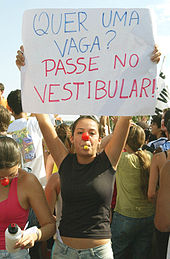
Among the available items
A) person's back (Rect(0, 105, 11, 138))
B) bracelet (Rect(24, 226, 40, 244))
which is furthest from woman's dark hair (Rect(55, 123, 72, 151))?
bracelet (Rect(24, 226, 40, 244))

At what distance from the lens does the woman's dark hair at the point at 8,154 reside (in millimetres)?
1992

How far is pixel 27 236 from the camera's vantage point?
176 cm

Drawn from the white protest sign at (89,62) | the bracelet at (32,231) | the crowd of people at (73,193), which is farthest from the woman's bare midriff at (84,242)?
the white protest sign at (89,62)

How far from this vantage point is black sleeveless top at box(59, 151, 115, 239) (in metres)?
2.07

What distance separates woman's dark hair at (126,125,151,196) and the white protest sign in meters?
1.10

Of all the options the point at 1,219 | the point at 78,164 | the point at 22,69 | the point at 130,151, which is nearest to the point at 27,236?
the point at 1,219

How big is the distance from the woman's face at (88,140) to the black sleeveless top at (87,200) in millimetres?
109

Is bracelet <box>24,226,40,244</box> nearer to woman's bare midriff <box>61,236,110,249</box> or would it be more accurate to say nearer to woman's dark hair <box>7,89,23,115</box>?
woman's bare midriff <box>61,236,110,249</box>

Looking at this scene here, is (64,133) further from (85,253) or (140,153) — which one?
(85,253)

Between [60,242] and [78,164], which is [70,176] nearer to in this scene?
[78,164]

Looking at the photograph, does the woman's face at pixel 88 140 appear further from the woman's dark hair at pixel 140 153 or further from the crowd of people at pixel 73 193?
the woman's dark hair at pixel 140 153

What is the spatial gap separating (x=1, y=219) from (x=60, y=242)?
449 millimetres

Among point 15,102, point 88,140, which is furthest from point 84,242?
point 15,102

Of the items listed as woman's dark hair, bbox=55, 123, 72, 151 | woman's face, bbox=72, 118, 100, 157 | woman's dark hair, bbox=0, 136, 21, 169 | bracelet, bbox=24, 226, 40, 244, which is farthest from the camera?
woman's dark hair, bbox=55, 123, 72, 151
